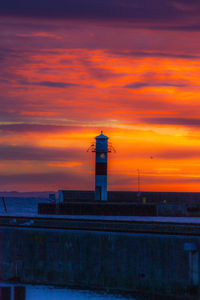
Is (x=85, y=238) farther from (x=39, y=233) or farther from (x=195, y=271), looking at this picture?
(x=195, y=271)

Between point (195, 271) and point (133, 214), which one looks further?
point (133, 214)

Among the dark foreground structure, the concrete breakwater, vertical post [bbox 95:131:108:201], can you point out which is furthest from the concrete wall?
vertical post [bbox 95:131:108:201]

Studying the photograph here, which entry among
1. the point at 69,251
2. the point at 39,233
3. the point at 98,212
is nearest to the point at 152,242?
the point at 69,251

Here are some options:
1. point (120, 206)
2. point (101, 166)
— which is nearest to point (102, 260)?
point (120, 206)

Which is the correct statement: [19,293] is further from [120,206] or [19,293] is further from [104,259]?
[120,206]

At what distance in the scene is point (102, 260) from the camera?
1028 inches

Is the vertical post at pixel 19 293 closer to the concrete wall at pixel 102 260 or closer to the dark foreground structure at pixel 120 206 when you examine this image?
the concrete wall at pixel 102 260

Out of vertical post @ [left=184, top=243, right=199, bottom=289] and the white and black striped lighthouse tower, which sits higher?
the white and black striped lighthouse tower

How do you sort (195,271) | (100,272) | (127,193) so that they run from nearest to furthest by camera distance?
(195,271), (100,272), (127,193)

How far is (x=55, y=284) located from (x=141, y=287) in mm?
4565

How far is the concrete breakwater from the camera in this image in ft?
80.4

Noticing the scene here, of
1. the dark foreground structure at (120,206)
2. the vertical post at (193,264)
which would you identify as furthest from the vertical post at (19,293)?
the dark foreground structure at (120,206)

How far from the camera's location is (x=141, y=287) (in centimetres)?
2495

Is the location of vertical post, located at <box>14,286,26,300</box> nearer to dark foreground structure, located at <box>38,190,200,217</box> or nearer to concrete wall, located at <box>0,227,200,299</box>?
concrete wall, located at <box>0,227,200,299</box>
